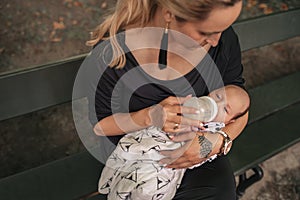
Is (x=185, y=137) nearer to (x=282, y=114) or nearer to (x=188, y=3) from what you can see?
(x=188, y=3)

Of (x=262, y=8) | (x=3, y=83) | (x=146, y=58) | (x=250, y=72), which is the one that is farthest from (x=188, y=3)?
(x=262, y=8)

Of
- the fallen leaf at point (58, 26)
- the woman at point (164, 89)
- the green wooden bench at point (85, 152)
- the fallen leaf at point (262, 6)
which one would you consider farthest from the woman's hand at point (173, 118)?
the fallen leaf at point (262, 6)

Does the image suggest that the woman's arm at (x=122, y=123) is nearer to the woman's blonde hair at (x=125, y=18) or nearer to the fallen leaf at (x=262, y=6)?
the woman's blonde hair at (x=125, y=18)

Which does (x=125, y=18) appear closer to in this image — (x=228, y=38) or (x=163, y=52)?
(x=163, y=52)

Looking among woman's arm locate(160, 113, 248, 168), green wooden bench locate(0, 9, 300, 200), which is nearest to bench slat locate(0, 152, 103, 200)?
green wooden bench locate(0, 9, 300, 200)

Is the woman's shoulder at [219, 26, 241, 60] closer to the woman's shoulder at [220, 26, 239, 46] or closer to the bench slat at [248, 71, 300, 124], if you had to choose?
the woman's shoulder at [220, 26, 239, 46]

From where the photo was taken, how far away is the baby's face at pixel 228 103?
1605 millimetres

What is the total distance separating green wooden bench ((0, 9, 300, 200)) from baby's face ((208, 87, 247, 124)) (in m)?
0.55

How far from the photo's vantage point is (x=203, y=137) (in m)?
1.76

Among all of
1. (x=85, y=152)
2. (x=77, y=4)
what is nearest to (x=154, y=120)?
(x=85, y=152)

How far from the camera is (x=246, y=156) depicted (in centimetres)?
219

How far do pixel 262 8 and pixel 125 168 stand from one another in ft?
8.15

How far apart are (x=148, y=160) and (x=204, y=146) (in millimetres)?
251

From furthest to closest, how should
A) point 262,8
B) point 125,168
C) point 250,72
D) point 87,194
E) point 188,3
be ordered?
point 262,8
point 250,72
point 87,194
point 125,168
point 188,3
